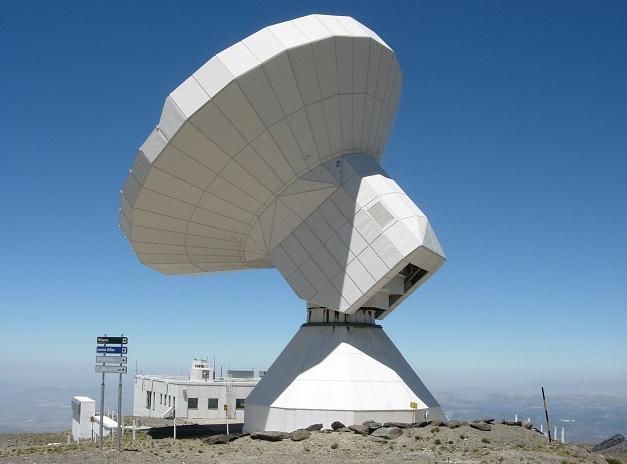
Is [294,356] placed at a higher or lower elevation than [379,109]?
lower

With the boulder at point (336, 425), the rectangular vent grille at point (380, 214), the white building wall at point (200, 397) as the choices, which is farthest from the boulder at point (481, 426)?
the white building wall at point (200, 397)

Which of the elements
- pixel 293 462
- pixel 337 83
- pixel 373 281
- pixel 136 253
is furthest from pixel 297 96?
pixel 293 462

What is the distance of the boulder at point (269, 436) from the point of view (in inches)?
960

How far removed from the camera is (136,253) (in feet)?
95.1

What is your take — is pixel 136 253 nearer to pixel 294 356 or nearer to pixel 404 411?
pixel 294 356

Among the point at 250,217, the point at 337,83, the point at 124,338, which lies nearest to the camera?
the point at 124,338

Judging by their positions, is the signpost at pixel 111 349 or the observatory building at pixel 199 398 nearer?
the signpost at pixel 111 349

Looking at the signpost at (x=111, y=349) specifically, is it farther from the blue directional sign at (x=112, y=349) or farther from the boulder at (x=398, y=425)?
the boulder at (x=398, y=425)

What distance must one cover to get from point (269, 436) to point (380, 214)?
9.59 m

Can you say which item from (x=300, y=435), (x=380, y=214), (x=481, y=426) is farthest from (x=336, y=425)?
(x=380, y=214)

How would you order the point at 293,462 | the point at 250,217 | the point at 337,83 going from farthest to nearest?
the point at 250,217, the point at 337,83, the point at 293,462

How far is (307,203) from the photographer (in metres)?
27.6

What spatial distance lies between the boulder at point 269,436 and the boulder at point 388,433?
10.9ft

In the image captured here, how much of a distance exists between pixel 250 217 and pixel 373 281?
18.9ft
